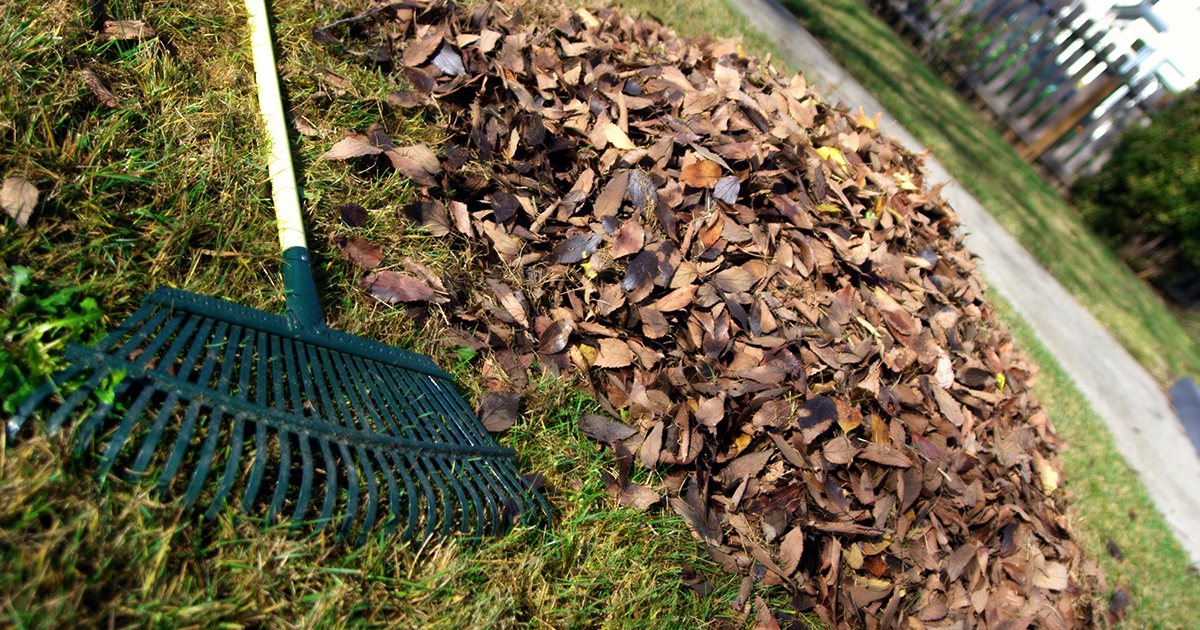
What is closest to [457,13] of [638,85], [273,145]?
[638,85]

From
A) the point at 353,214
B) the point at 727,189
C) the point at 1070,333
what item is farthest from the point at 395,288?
the point at 1070,333

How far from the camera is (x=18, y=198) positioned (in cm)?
146

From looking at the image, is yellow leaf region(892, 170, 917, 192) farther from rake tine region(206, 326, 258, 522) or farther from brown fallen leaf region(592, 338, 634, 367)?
rake tine region(206, 326, 258, 522)

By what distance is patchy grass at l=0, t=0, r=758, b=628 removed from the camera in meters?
1.13

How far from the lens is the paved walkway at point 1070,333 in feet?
15.3

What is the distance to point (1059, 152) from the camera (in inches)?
346

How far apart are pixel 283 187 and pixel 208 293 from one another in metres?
0.37

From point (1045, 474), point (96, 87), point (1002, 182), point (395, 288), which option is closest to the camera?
point (96, 87)

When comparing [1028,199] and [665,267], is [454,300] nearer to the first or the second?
[665,267]

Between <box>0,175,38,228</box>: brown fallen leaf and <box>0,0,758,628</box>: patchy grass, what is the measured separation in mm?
27

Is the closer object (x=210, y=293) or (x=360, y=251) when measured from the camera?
(x=210, y=293)

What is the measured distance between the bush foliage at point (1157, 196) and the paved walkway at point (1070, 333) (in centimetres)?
320

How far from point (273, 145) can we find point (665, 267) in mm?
1228

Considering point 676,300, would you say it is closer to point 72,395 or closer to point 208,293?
point 208,293
